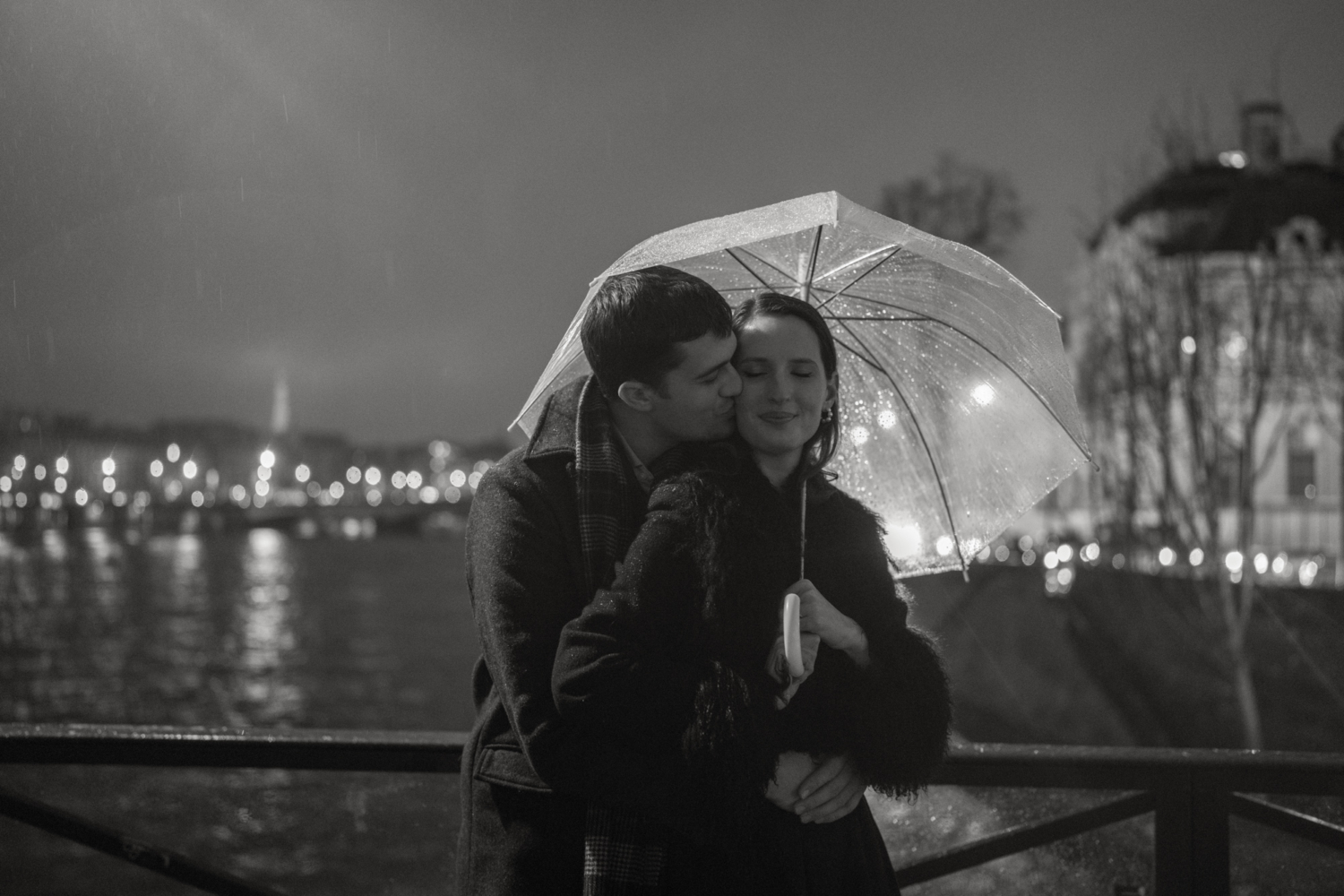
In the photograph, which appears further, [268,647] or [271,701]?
[268,647]

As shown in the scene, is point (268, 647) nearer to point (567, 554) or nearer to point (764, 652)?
point (567, 554)

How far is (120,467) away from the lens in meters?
97.9

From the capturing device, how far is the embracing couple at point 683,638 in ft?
6.95

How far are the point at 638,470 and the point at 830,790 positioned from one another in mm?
738

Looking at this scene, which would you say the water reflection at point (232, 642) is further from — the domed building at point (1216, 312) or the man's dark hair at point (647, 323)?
the man's dark hair at point (647, 323)

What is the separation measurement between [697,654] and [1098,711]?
16981 millimetres

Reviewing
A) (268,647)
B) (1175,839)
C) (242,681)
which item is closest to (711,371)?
(1175,839)

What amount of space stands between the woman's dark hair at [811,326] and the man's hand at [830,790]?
0.59m

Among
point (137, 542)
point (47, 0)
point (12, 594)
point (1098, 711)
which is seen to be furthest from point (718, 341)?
point (137, 542)

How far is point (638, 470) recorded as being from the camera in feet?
7.91

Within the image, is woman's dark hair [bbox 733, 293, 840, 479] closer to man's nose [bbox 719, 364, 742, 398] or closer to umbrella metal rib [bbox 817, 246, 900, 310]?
man's nose [bbox 719, 364, 742, 398]

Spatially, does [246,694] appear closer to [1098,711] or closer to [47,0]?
[1098,711]

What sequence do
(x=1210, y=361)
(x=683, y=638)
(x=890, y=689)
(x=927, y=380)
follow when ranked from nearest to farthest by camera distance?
1. (x=683, y=638)
2. (x=890, y=689)
3. (x=927, y=380)
4. (x=1210, y=361)

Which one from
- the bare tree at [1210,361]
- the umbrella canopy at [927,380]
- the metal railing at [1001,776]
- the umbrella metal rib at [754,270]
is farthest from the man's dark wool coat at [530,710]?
the bare tree at [1210,361]
